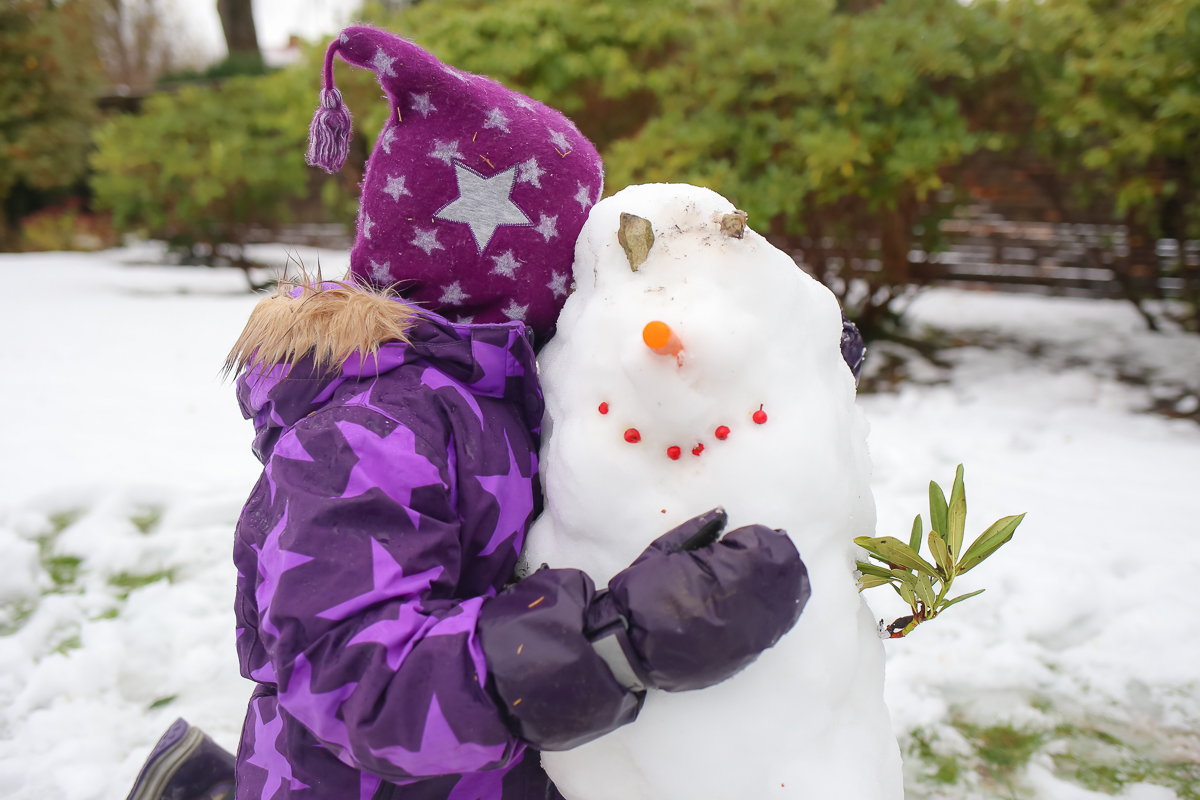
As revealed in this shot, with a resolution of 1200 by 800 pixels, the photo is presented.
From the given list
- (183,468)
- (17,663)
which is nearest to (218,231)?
(183,468)

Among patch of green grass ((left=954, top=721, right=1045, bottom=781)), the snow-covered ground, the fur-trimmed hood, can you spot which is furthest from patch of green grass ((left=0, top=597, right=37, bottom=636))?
patch of green grass ((left=954, top=721, right=1045, bottom=781))

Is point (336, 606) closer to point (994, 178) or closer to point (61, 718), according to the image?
point (61, 718)

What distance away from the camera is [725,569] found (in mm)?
919

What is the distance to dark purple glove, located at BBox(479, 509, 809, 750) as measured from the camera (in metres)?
0.89

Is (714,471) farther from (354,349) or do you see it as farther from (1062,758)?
(1062,758)

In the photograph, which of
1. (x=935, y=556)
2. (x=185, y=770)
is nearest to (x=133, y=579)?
(x=185, y=770)

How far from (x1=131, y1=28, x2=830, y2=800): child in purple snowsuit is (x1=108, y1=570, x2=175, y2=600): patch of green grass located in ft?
6.12

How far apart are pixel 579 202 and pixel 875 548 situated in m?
0.69

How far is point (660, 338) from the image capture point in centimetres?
98

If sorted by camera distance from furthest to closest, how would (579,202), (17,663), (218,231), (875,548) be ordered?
(218,231), (17,663), (579,202), (875,548)

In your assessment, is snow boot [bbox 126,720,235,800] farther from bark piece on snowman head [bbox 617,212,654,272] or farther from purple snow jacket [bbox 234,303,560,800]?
bark piece on snowman head [bbox 617,212,654,272]

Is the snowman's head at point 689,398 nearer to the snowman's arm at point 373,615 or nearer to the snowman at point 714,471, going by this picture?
the snowman at point 714,471

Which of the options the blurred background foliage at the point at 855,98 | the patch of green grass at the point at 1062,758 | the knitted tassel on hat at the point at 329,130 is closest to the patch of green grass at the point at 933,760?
the patch of green grass at the point at 1062,758

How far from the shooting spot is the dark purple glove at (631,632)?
888 mm
